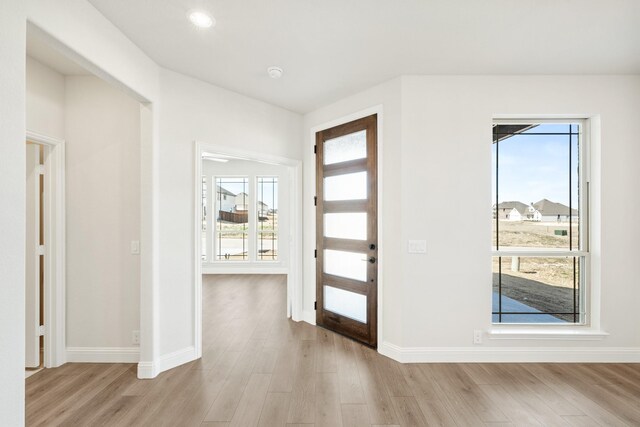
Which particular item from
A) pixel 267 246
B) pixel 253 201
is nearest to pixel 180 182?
pixel 253 201

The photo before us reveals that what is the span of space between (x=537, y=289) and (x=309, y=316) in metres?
2.61

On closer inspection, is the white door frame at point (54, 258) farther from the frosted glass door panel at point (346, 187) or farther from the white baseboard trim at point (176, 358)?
the frosted glass door panel at point (346, 187)

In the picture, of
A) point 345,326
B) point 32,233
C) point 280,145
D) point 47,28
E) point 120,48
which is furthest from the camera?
point 280,145

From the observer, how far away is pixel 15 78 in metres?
1.34

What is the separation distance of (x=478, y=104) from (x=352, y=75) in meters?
1.27

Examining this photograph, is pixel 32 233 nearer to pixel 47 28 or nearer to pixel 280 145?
Answer: pixel 47 28

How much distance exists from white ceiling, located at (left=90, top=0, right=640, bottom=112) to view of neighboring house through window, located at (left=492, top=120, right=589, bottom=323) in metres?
0.66

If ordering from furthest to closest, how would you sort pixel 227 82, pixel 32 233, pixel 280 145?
pixel 280 145, pixel 227 82, pixel 32 233

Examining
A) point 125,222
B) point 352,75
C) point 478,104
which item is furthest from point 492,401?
point 125,222

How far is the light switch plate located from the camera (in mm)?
2818

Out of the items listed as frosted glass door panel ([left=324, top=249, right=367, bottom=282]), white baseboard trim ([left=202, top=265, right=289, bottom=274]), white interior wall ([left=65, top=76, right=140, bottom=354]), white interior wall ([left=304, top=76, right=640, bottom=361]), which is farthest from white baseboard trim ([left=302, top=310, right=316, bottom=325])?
white baseboard trim ([left=202, top=265, right=289, bottom=274])

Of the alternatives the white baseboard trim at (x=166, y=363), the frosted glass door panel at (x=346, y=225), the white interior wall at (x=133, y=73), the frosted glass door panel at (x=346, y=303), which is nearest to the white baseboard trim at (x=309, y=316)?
the frosted glass door panel at (x=346, y=303)

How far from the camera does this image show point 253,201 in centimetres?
701

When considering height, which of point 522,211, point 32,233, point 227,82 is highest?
point 227,82
